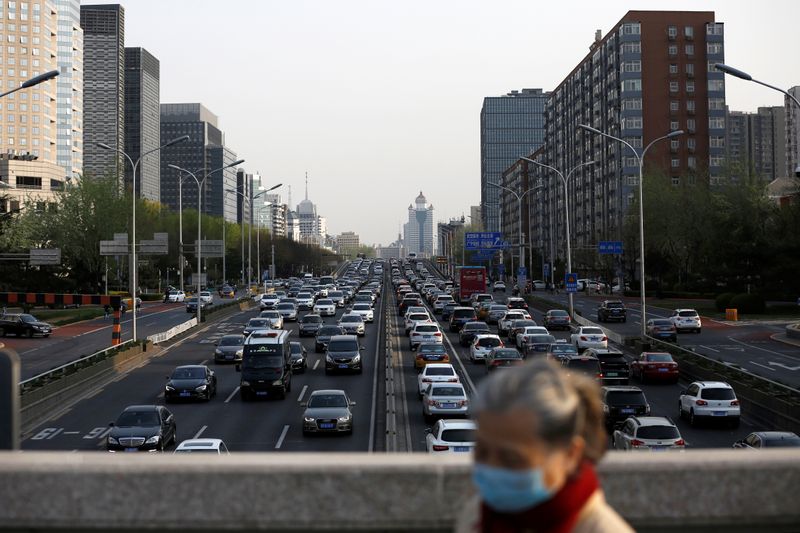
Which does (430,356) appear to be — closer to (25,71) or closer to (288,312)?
(288,312)

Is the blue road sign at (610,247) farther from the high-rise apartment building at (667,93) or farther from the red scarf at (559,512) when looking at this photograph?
the red scarf at (559,512)

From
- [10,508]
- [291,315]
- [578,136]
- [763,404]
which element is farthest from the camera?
[578,136]

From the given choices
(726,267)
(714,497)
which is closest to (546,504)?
(714,497)

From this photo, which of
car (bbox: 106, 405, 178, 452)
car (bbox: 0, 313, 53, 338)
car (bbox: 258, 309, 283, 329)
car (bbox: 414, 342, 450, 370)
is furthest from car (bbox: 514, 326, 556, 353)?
car (bbox: 0, 313, 53, 338)

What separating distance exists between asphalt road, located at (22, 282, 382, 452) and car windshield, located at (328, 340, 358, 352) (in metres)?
1.25

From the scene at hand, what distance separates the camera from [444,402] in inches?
1089

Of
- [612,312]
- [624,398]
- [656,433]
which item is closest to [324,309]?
[612,312]

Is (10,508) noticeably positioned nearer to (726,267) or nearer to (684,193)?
(726,267)

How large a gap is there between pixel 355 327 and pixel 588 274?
8709cm

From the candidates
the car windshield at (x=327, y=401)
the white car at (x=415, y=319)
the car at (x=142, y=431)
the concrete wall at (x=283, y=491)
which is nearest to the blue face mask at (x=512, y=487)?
the concrete wall at (x=283, y=491)

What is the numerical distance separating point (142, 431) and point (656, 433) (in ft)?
43.5

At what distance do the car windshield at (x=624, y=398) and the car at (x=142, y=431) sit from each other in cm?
1309

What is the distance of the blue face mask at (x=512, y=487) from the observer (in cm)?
264

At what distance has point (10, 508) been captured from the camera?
13.3 ft
